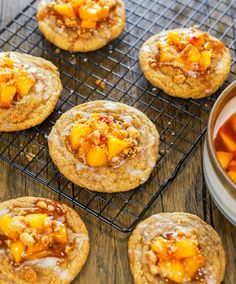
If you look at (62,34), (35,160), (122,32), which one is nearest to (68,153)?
(35,160)

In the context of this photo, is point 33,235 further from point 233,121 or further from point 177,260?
point 233,121

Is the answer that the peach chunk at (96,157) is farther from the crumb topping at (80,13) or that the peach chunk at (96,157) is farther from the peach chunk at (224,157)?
the crumb topping at (80,13)

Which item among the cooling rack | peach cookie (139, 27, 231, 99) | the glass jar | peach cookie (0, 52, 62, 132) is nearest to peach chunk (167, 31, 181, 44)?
peach cookie (139, 27, 231, 99)

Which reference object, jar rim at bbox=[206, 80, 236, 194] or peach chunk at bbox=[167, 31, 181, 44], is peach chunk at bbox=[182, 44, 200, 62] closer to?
peach chunk at bbox=[167, 31, 181, 44]

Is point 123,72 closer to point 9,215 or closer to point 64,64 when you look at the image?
point 64,64

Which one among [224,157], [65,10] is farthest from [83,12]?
[224,157]

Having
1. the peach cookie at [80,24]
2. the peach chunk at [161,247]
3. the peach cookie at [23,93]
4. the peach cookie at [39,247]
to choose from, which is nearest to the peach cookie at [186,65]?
the peach cookie at [80,24]

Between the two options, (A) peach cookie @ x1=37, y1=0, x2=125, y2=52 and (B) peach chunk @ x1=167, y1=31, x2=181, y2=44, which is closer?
(B) peach chunk @ x1=167, y1=31, x2=181, y2=44
